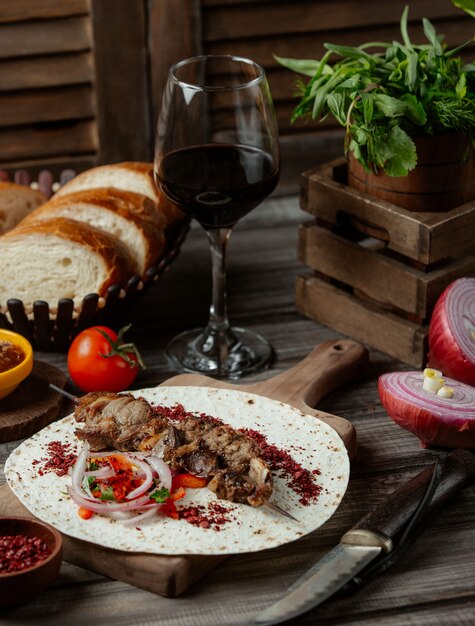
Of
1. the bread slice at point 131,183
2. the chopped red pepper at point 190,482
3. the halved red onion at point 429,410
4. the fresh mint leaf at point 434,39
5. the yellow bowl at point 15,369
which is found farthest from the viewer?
the bread slice at point 131,183

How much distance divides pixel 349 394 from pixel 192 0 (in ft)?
4.44

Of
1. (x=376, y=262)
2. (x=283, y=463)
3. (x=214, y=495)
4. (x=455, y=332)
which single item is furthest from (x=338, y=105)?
(x=214, y=495)

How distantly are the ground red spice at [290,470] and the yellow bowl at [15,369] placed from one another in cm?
47

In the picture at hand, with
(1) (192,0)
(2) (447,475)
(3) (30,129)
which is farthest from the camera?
(3) (30,129)

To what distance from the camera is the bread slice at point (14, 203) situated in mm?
2580

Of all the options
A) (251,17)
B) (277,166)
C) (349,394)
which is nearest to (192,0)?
(251,17)

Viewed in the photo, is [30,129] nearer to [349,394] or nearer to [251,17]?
[251,17]

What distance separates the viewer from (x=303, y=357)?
7.84 ft

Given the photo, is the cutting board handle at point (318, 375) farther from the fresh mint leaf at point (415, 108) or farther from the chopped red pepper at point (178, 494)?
the fresh mint leaf at point (415, 108)

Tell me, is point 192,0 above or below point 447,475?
above

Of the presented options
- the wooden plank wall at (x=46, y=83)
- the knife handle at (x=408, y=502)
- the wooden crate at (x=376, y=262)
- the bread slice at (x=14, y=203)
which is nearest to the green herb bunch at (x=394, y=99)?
the wooden crate at (x=376, y=262)

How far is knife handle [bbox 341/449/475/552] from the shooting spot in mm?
1653

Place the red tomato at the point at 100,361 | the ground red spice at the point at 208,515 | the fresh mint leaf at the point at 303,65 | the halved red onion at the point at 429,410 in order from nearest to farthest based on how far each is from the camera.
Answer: the ground red spice at the point at 208,515 < the halved red onion at the point at 429,410 < the red tomato at the point at 100,361 < the fresh mint leaf at the point at 303,65

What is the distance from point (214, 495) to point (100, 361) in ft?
1.66
